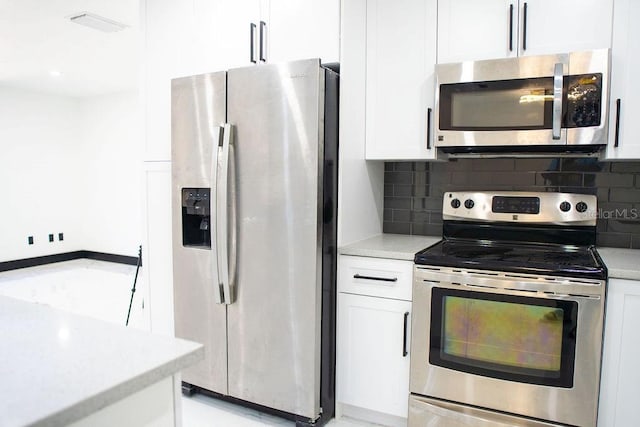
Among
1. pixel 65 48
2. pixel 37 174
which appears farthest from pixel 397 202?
pixel 37 174

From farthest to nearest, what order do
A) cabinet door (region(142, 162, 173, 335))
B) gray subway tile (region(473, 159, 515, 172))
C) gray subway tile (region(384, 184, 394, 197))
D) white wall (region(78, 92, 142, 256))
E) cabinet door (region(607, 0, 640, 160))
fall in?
white wall (region(78, 92, 142, 256)) < gray subway tile (region(384, 184, 394, 197)) < cabinet door (region(142, 162, 173, 335)) < gray subway tile (region(473, 159, 515, 172)) < cabinet door (region(607, 0, 640, 160))

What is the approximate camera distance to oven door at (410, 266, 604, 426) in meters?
1.82

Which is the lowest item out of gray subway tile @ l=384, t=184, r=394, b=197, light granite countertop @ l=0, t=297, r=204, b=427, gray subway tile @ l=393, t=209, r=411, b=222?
light granite countertop @ l=0, t=297, r=204, b=427

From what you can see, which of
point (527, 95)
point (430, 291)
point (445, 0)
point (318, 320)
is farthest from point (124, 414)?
point (445, 0)

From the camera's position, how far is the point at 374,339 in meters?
2.23

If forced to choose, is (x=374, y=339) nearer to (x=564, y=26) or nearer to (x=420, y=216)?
(x=420, y=216)

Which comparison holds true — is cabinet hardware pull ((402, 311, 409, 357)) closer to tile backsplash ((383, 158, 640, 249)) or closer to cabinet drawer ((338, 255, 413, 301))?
cabinet drawer ((338, 255, 413, 301))

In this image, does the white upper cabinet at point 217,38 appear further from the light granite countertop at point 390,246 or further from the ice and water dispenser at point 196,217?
the light granite countertop at point 390,246

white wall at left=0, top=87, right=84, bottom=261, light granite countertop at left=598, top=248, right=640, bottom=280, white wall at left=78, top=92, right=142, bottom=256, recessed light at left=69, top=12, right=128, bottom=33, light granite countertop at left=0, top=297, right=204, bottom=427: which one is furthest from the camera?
white wall at left=78, top=92, right=142, bottom=256

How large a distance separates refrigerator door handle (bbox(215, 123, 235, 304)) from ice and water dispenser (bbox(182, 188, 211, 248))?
0.18 metres

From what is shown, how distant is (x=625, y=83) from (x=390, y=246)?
4.20 ft

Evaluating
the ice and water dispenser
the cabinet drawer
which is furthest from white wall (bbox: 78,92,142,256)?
the cabinet drawer

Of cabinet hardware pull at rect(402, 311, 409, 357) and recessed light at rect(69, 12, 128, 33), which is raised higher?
recessed light at rect(69, 12, 128, 33)

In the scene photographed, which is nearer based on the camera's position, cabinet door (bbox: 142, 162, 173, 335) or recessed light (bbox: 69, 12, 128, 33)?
cabinet door (bbox: 142, 162, 173, 335)
